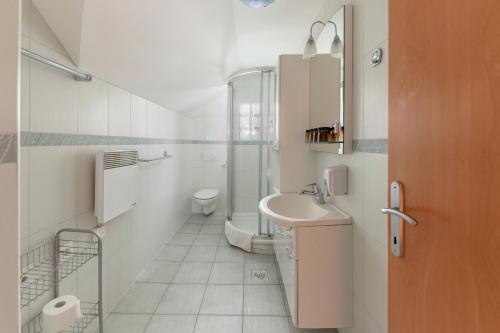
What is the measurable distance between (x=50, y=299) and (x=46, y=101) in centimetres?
106

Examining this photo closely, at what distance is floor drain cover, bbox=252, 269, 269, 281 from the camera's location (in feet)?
7.80

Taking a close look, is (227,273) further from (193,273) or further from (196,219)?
(196,219)

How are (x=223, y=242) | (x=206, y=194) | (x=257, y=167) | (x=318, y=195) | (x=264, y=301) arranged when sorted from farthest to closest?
(x=206, y=194)
(x=257, y=167)
(x=223, y=242)
(x=264, y=301)
(x=318, y=195)

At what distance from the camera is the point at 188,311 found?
1918 mm

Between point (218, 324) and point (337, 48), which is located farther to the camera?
point (218, 324)

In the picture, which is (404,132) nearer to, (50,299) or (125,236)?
(50,299)

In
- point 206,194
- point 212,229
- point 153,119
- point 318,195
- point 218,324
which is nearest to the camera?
point 218,324

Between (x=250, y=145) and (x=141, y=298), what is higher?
(x=250, y=145)

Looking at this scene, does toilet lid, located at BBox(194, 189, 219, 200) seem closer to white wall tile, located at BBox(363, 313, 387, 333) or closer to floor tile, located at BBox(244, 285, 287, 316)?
floor tile, located at BBox(244, 285, 287, 316)

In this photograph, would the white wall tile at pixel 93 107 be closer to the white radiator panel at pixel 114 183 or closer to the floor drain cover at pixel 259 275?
the white radiator panel at pixel 114 183

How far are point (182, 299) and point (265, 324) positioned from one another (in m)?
0.74

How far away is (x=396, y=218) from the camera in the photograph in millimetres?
793

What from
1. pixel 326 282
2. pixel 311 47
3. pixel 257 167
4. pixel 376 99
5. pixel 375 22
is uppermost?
pixel 311 47

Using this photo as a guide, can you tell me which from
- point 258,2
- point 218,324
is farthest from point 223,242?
point 258,2
